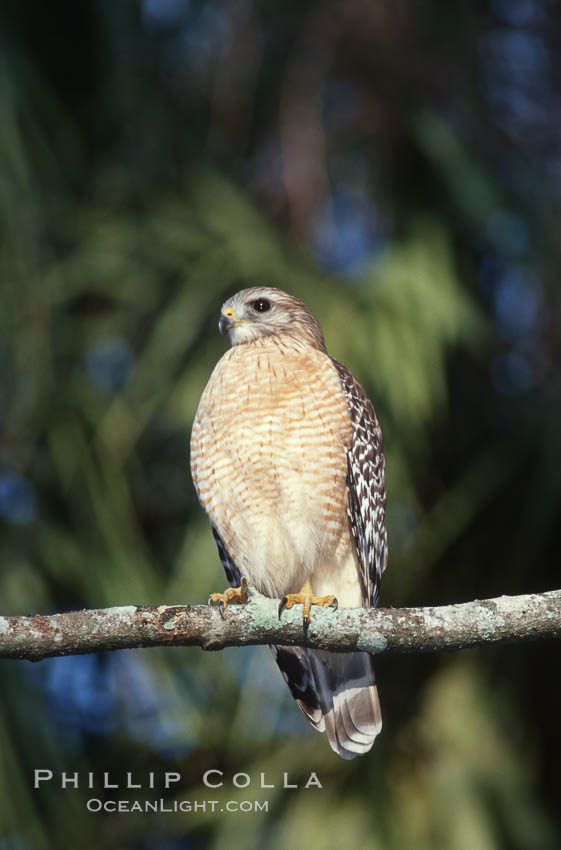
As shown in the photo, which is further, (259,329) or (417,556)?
(417,556)

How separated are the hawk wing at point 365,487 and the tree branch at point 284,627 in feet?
3.37

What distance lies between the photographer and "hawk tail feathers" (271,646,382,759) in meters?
3.57

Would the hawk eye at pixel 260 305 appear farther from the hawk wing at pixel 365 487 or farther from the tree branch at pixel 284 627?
the tree branch at pixel 284 627

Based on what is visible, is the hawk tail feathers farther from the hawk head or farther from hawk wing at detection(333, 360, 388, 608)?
A: the hawk head

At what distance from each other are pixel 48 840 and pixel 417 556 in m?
2.08

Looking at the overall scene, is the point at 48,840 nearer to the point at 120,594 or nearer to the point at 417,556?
the point at 120,594

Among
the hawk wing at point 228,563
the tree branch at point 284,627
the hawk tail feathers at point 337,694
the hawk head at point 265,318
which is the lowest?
the hawk tail feathers at point 337,694

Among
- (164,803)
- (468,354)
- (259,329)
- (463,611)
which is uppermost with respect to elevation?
(259,329)

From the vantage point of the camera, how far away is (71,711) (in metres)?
5.67

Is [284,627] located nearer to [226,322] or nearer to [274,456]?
[274,456]

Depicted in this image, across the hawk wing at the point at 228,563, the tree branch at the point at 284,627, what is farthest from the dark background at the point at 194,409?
the tree branch at the point at 284,627

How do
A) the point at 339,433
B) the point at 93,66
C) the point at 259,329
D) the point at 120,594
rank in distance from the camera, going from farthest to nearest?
the point at 93,66 → the point at 120,594 → the point at 259,329 → the point at 339,433

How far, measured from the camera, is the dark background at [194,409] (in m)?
4.83

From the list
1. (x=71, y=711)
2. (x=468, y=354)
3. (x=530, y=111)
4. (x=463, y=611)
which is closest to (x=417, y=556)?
(x=468, y=354)
